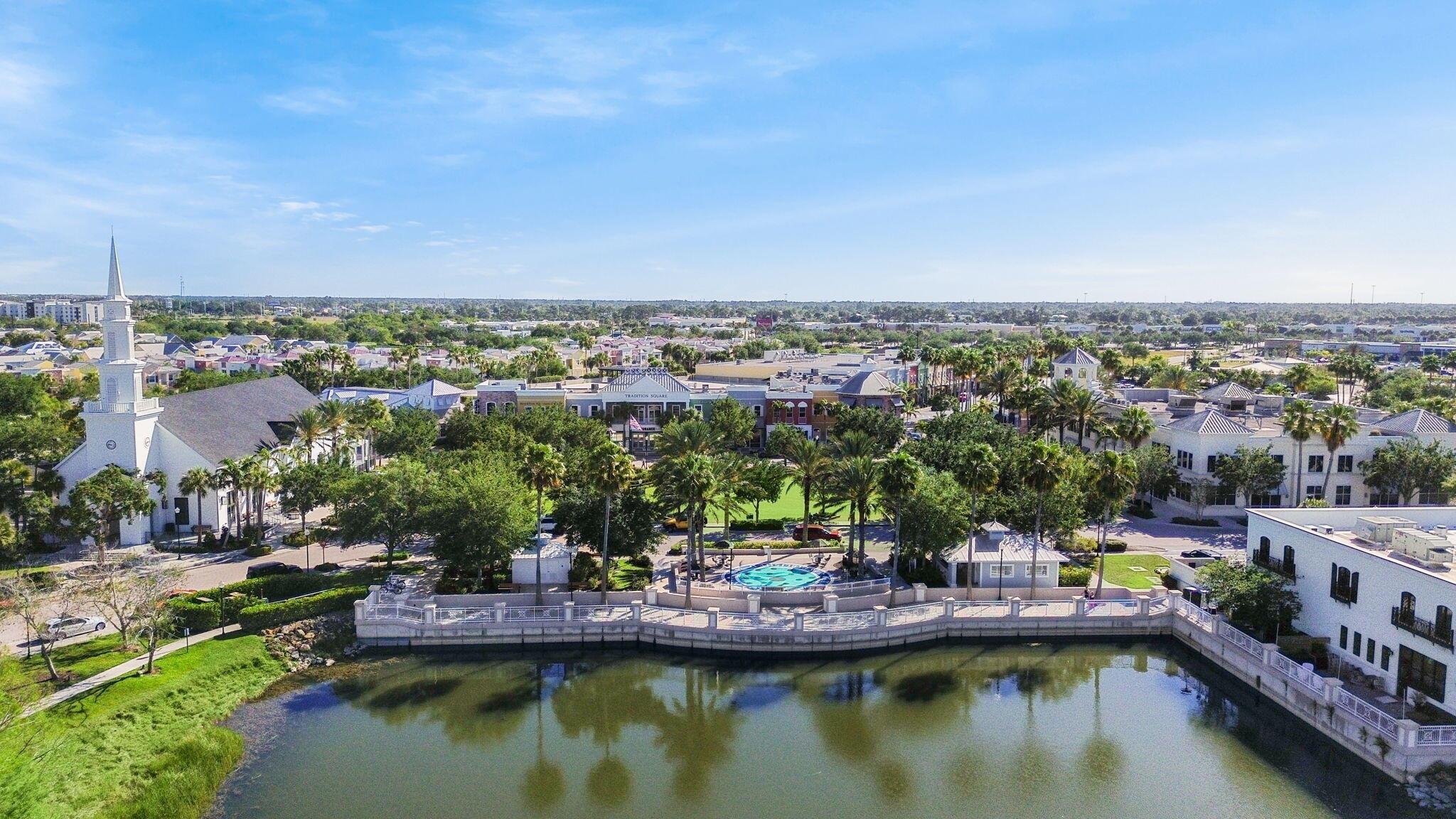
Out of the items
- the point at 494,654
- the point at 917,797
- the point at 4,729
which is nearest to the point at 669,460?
the point at 494,654

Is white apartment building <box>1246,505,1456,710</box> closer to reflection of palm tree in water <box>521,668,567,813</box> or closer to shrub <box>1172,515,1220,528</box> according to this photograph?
shrub <box>1172,515,1220,528</box>

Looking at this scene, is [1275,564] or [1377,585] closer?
[1377,585]

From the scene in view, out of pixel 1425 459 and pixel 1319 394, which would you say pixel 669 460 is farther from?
pixel 1319 394

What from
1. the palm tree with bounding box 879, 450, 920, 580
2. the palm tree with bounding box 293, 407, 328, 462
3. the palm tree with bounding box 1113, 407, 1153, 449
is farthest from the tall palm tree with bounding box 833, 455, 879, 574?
the palm tree with bounding box 293, 407, 328, 462

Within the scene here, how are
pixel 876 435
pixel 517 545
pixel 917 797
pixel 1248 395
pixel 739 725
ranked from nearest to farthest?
pixel 917 797
pixel 739 725
pixel 517 545
pixel 876 435
pixel 1248 395

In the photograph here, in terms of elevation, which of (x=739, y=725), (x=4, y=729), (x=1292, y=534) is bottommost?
(x=739, y=725)

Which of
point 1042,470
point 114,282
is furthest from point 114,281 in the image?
point 1042,470

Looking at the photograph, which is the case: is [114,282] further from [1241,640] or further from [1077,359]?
[1077,359]
